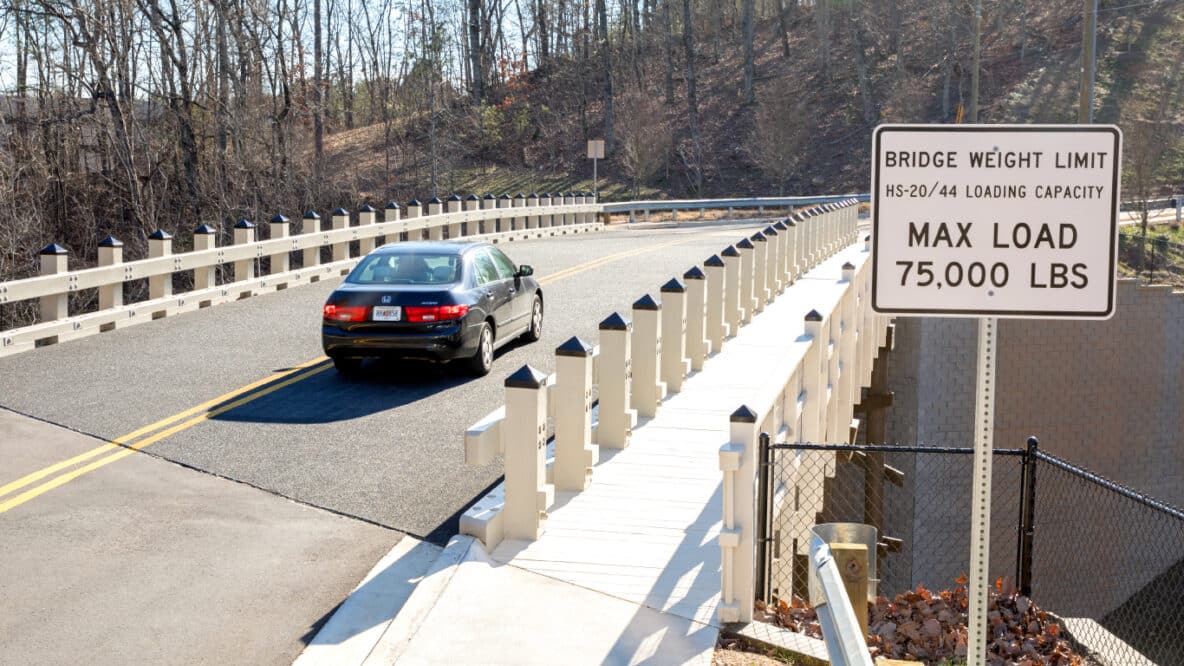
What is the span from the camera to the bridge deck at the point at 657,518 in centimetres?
750

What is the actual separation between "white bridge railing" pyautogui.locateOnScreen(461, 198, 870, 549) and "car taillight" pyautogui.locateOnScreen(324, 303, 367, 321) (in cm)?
286

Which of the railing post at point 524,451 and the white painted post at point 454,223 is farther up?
the white painted post at point 454,223

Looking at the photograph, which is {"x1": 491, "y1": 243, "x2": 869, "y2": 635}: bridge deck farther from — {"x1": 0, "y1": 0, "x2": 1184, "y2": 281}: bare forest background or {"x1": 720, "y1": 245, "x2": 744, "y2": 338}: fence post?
{"x1": 0, "y1": 0, "x2": 1184, "y2": 281}: bare forest background

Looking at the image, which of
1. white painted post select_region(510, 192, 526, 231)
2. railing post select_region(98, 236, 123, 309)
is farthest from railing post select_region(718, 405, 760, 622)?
white painted post select_region(510, 192, 526, 231)

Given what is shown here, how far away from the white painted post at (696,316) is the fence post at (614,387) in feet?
10.7

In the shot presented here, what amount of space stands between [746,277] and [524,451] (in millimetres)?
9928

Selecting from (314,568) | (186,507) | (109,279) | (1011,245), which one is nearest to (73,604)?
(314,568)

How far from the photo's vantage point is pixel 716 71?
268 feet

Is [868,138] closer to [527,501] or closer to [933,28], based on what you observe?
[933,28]

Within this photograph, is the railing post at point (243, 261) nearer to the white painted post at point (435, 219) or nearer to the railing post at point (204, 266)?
the railing post at point (204, 266)

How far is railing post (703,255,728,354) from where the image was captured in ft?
49.5

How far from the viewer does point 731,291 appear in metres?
16.5

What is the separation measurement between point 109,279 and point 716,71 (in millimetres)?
67759

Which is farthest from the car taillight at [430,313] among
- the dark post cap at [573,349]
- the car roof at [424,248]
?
the dark post cap at [573,349]
